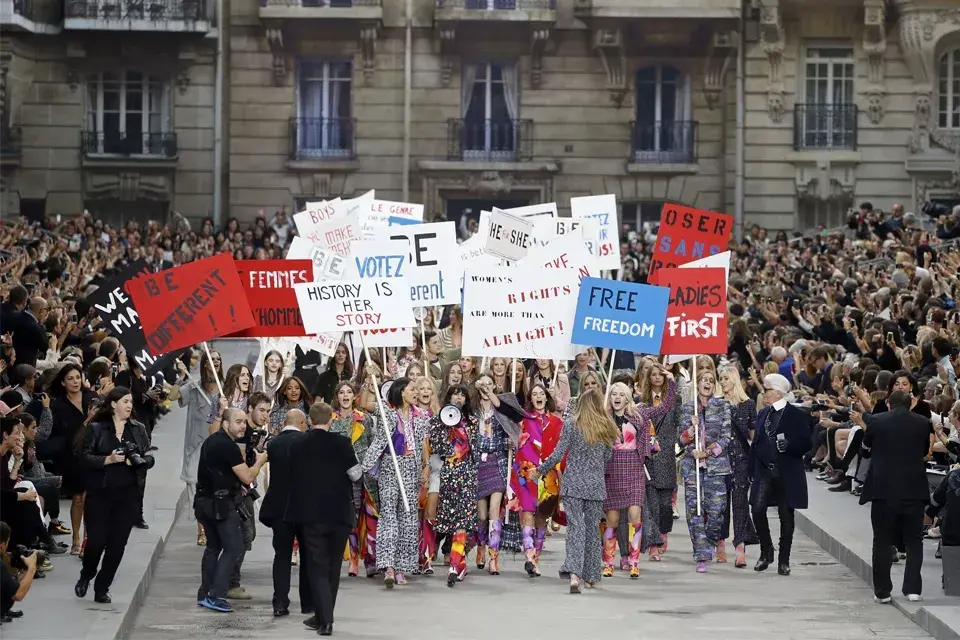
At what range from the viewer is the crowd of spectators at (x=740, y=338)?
54.7ft

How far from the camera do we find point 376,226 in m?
24.9

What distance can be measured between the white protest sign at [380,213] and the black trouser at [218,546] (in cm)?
1019

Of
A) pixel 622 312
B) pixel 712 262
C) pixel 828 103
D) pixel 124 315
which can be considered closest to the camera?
pixel 622 312

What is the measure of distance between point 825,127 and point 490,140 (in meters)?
6.86

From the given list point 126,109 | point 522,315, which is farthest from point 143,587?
point 126,109

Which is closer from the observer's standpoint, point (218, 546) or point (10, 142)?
point (218, 546)

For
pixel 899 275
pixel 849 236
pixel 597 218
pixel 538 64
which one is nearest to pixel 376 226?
pixel 597 218

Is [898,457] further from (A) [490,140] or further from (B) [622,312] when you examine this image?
(A) [490,140]

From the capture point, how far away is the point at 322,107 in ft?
147

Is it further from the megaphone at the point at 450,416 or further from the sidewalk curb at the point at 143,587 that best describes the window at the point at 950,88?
the megaphone at the point at 450,416

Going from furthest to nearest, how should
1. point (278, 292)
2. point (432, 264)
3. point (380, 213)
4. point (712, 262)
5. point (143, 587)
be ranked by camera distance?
point (380, 213)
point (432, 264)
point (278, 292)
point (712, 262)
point (143, 587)

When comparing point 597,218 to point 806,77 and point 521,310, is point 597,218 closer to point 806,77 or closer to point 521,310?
point 521,310

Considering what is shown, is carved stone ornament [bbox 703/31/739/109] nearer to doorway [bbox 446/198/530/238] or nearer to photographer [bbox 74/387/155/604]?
doorway [bbox 446/198/530/238]

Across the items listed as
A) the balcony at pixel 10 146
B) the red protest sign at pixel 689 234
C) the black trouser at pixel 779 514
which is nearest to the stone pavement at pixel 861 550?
the black trouser at pixel 779 514
